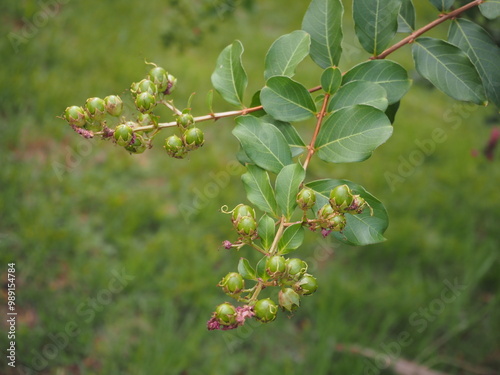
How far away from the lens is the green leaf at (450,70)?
1.01m

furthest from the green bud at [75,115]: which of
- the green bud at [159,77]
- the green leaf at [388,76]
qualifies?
the green leaf at [388,76]

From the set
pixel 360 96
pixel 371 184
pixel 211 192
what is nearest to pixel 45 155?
pixel 211 192

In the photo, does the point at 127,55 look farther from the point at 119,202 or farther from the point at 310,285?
the point at 310,285

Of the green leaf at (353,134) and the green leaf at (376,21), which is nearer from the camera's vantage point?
the green leaf at (353,134)

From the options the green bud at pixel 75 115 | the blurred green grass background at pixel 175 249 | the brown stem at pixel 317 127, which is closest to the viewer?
the green bud at pixel 75 115

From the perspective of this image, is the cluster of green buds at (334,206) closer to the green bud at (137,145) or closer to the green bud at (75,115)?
the green bud at (137,145)

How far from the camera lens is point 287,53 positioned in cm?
103

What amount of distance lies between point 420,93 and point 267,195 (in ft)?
14.9

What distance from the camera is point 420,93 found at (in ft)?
16.5

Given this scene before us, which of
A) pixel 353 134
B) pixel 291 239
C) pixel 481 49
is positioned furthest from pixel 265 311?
pixel 481 49

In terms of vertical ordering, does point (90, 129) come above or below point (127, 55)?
above

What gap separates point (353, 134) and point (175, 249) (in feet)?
6.72

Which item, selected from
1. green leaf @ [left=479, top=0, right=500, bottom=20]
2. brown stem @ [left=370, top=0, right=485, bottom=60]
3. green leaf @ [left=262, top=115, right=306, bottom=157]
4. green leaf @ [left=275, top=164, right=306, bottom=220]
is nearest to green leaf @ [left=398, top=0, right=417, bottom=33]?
brown stem @ [left=370, top=0, right=485, bottom=60]

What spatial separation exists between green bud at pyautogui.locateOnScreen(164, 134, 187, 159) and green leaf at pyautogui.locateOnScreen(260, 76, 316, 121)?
0.19 meters
